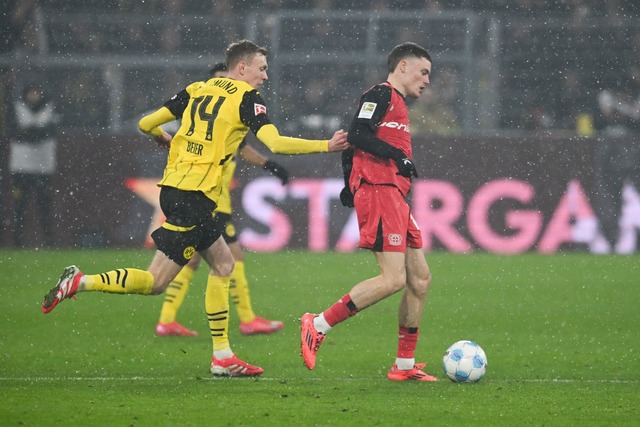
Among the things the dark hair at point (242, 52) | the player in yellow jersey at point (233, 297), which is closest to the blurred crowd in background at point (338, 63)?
the player in yellow jersey at point (233, 297)

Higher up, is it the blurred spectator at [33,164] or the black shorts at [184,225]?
the blurred spectator at [33,164]

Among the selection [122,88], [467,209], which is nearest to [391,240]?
[467,209]

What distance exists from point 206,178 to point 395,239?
1244mm

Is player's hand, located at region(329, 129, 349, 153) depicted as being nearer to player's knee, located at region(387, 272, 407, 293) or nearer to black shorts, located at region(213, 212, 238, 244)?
player's knee, located at region(387, 272, 407, 293)

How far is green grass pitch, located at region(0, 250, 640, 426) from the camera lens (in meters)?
6.17

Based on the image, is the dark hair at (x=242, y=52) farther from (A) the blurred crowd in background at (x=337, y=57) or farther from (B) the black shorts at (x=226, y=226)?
(A) the blurred crowd in background at (x=337, y=57)

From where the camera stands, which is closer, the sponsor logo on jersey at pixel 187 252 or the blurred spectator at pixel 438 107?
the sponsor logo on jersey at pixel 187 252

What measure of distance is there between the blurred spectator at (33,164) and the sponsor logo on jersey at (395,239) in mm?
9505

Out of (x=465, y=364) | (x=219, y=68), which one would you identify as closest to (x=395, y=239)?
(x=465, y=364)

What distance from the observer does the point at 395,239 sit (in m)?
7.20

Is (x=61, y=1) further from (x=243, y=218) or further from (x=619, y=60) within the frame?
(x=619, y=60)

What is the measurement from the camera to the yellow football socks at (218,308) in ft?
24.6

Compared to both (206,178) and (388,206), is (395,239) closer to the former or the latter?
Result: (388,206)

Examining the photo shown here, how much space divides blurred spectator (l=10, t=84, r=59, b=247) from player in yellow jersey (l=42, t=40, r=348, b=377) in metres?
8.48
